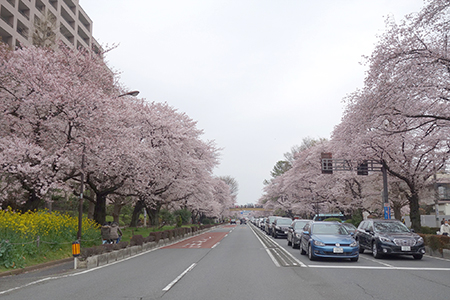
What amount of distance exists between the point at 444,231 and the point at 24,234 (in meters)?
19.8

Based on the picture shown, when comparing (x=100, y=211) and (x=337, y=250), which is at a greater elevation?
(x=100, y=211)

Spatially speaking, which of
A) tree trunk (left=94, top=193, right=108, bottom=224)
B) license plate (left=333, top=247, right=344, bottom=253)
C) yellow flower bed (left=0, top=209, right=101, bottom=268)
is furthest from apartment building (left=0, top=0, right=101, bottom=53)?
license plate (left=333, top=247, right=344, bottom=253)

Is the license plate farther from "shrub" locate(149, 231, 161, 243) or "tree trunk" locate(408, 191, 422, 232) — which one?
"tree trunk" locate(408, 191, 422, 232)

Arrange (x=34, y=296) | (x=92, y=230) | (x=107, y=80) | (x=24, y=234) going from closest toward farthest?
(x=34, y=296)
(x=24, y=234)
(x=92, y=230)
(x=107, y=80)

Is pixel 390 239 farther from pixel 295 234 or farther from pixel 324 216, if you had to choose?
pixel 324 216

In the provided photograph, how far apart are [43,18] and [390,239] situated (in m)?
34.8

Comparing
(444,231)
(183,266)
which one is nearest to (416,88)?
(444,231)

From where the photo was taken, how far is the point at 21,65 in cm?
1712

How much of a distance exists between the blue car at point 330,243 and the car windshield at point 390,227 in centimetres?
197

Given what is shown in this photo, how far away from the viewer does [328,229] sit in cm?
Result: 1432

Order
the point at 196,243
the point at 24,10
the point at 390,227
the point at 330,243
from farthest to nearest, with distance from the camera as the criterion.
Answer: the point at 24,10 → the point at 196,243 → the point at 390,227 → the point at 330,243

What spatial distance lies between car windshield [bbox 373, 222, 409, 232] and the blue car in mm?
1975

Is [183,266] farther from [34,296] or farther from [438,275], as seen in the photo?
[438,275]

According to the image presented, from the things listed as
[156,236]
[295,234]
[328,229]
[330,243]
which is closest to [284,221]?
[295,234]
